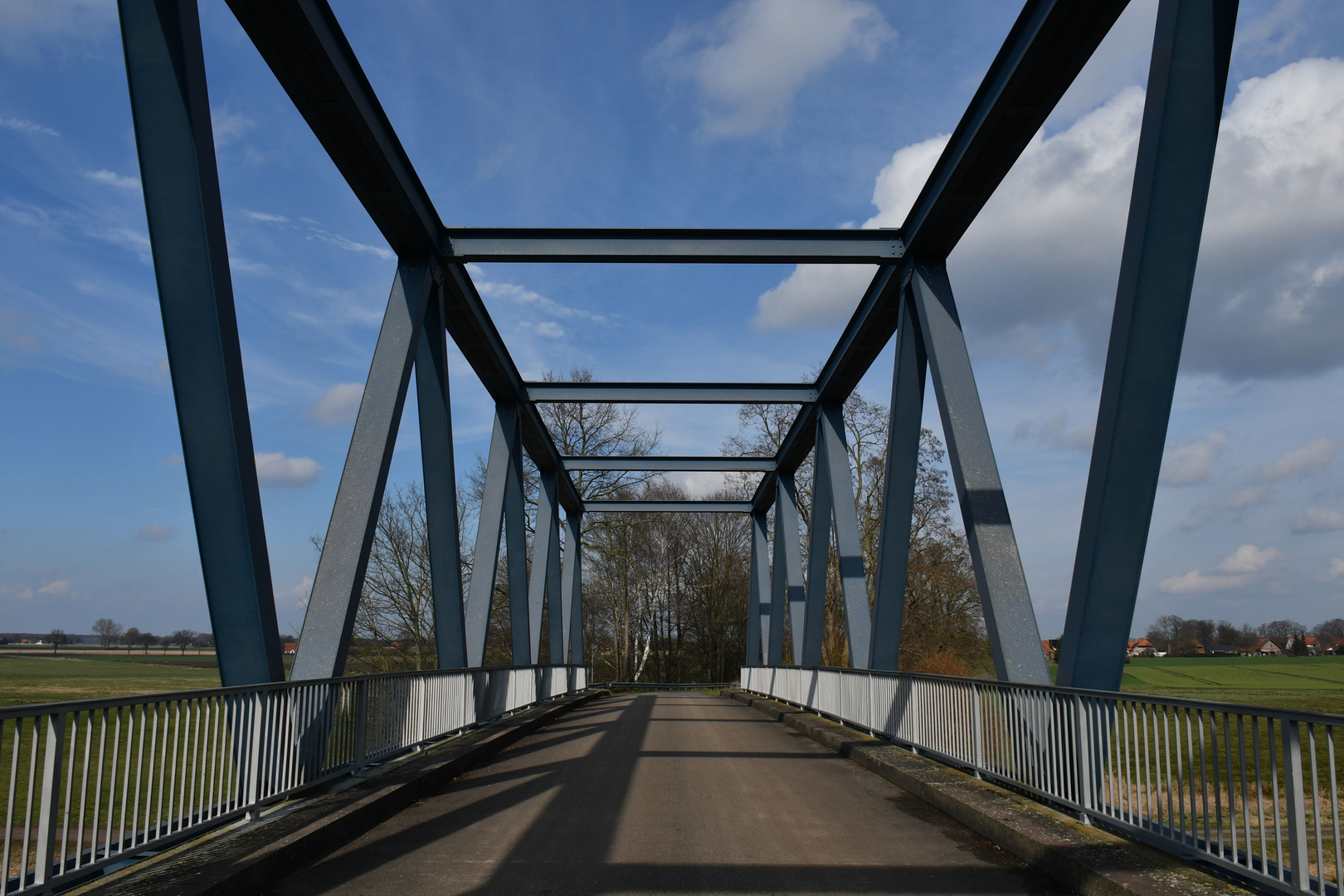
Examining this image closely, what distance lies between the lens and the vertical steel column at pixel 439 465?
411 inches

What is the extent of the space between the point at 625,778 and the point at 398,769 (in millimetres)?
1982

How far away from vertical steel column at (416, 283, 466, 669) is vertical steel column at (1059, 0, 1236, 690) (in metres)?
7.00

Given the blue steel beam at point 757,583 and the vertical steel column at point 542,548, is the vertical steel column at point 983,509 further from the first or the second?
the blue steel beam at point 757,583

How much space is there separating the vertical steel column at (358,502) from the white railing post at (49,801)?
11.5ft

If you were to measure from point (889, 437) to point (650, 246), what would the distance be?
360 centimetres

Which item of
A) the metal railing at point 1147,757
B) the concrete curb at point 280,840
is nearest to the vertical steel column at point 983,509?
the metal railing at point 1147,757

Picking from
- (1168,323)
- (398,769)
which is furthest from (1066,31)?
(398,769)

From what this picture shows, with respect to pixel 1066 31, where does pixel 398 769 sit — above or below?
below

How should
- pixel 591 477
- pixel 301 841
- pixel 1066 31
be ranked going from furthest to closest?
1. pixel 591 477
2. pixel 1066 31
3. pixel 301 841

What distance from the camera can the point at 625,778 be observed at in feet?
26.0

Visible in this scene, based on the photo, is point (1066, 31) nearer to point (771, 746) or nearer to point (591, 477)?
point (771, 746)

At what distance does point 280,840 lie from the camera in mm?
4465

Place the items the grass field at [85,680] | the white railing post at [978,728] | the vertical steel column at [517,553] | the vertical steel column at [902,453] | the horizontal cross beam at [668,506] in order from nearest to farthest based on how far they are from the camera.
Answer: the white railing post at [978,728] < the vertical steel column at [902,453] < the vertical steel column at [517,553] < the horizontal cross beam at [668,506] < the grass field at [85,680]

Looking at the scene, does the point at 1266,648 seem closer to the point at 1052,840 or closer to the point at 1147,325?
the point at 1147,325
